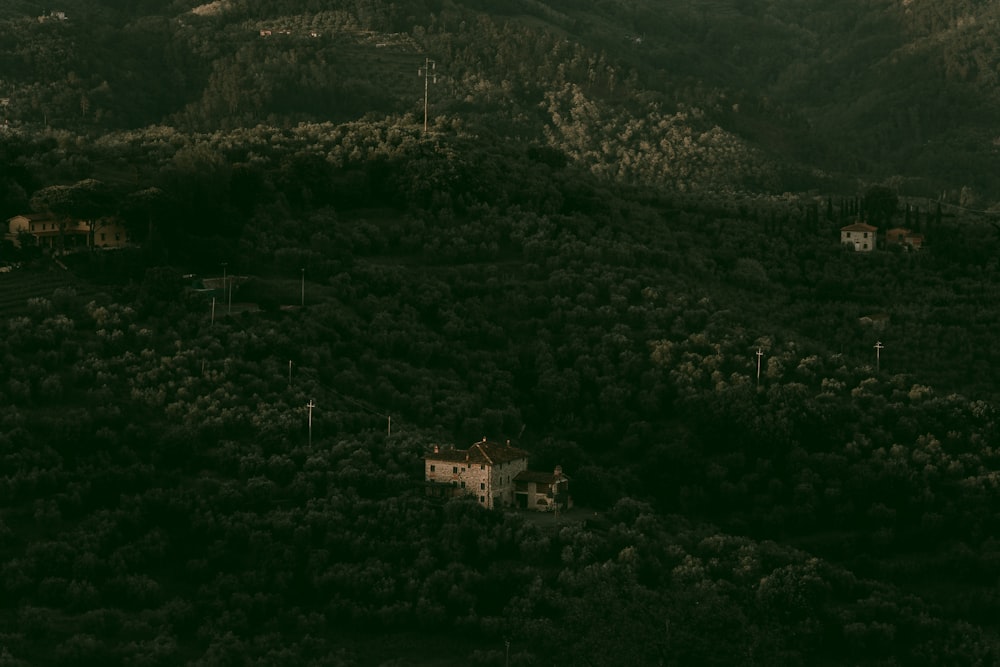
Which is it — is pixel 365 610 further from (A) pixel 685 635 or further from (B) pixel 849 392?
(B) pixel 849 392

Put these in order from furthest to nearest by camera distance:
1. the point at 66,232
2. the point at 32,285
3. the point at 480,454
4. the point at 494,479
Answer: the point at 66,232
the point at 32,285
the point at 480,454
the point at 494,479

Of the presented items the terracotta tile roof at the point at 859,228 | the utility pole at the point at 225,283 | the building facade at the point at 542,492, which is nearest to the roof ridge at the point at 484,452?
the building facade at the point at 542,492

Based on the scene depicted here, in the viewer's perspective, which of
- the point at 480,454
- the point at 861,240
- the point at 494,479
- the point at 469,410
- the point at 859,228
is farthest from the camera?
the point at 859,228

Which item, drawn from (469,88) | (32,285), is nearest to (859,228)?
(32,285)

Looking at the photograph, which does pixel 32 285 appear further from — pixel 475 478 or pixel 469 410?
pixel 475 478

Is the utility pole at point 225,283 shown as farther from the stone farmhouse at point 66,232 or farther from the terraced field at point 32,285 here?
the terraced field at point 32,285

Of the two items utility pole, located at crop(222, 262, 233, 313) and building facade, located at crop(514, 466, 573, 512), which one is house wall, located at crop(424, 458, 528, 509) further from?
utility pole, located at crop(222, 262, 233, 313)

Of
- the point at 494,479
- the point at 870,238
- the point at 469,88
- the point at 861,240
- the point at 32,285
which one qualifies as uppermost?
the point at 469,88
